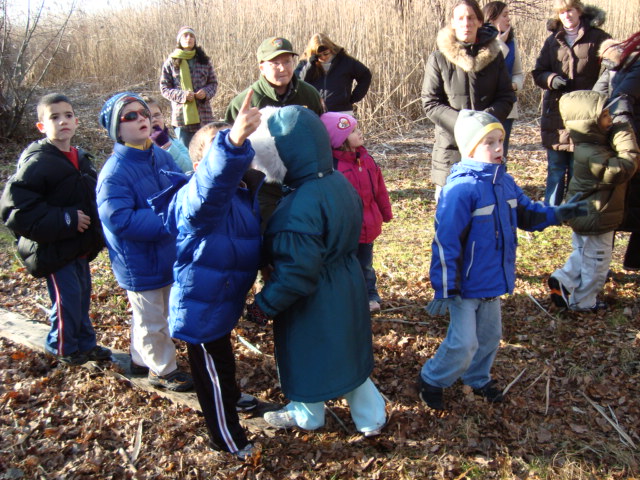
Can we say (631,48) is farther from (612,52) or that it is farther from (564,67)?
(564,67)

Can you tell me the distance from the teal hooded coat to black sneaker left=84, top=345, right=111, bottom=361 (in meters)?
1.78

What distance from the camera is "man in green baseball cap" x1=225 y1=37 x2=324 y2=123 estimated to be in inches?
166

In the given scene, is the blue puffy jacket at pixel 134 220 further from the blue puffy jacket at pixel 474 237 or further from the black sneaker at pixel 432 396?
the black sneaker at pixel 432 396

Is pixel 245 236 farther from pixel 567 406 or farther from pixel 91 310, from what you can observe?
pixel 91 310

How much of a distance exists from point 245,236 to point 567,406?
7.96 ft

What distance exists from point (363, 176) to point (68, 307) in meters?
2.41

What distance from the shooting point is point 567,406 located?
358 centimetres

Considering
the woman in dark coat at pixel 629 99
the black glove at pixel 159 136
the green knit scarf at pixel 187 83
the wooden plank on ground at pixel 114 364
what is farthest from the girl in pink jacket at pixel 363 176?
the green knit scarf at pixel 187 83

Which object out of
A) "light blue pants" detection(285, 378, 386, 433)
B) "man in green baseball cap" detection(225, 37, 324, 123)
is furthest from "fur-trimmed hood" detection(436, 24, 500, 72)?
"light blue pants" detection(285, 378, 386, 433)

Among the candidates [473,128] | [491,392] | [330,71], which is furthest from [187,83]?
[491,392]

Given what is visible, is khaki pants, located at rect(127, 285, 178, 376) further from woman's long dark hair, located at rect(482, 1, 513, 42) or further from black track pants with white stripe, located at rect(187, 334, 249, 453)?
woman's long dark hair, located at rect(482, 1, 513, 42)

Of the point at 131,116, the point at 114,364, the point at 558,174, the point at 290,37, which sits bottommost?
the point at 114,364

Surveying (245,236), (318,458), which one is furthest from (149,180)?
(318,458)

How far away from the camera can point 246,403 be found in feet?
11.6
